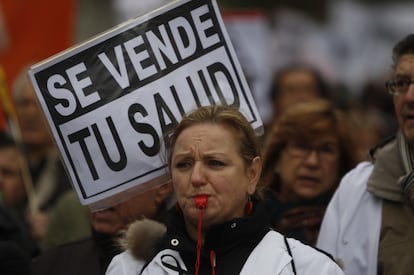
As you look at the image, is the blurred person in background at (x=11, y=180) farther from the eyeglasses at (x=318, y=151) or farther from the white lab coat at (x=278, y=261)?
the white lab coat at (x=278, y=261)

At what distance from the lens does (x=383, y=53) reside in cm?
2286

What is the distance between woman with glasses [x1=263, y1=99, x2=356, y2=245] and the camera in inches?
289

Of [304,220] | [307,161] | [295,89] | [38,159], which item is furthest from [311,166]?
[295,89]

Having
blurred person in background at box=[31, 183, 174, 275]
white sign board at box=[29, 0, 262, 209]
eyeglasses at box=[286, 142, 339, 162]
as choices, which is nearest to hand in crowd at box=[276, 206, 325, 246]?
eyeglasses at box=[286, 142, 339, 162]

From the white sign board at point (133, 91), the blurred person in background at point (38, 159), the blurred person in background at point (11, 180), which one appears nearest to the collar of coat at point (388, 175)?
the white sign board at point (133, 91)

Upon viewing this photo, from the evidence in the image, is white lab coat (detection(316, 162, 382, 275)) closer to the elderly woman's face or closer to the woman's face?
the elderly woman's face

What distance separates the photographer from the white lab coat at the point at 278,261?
526 cm

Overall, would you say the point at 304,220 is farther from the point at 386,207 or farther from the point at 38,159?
the point at 38,159

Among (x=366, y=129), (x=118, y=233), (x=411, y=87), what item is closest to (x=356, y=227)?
(x=411, y=87)

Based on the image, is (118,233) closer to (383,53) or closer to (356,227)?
(356,227)

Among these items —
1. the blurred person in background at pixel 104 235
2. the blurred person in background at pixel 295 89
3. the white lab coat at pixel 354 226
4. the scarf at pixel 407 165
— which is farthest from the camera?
the blurred person in background at pixel 295 89

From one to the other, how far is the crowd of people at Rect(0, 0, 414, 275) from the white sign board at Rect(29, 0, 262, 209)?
0.78 ft

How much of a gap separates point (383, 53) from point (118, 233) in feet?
55.6

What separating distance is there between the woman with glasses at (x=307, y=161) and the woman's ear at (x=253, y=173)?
5.85 ft
